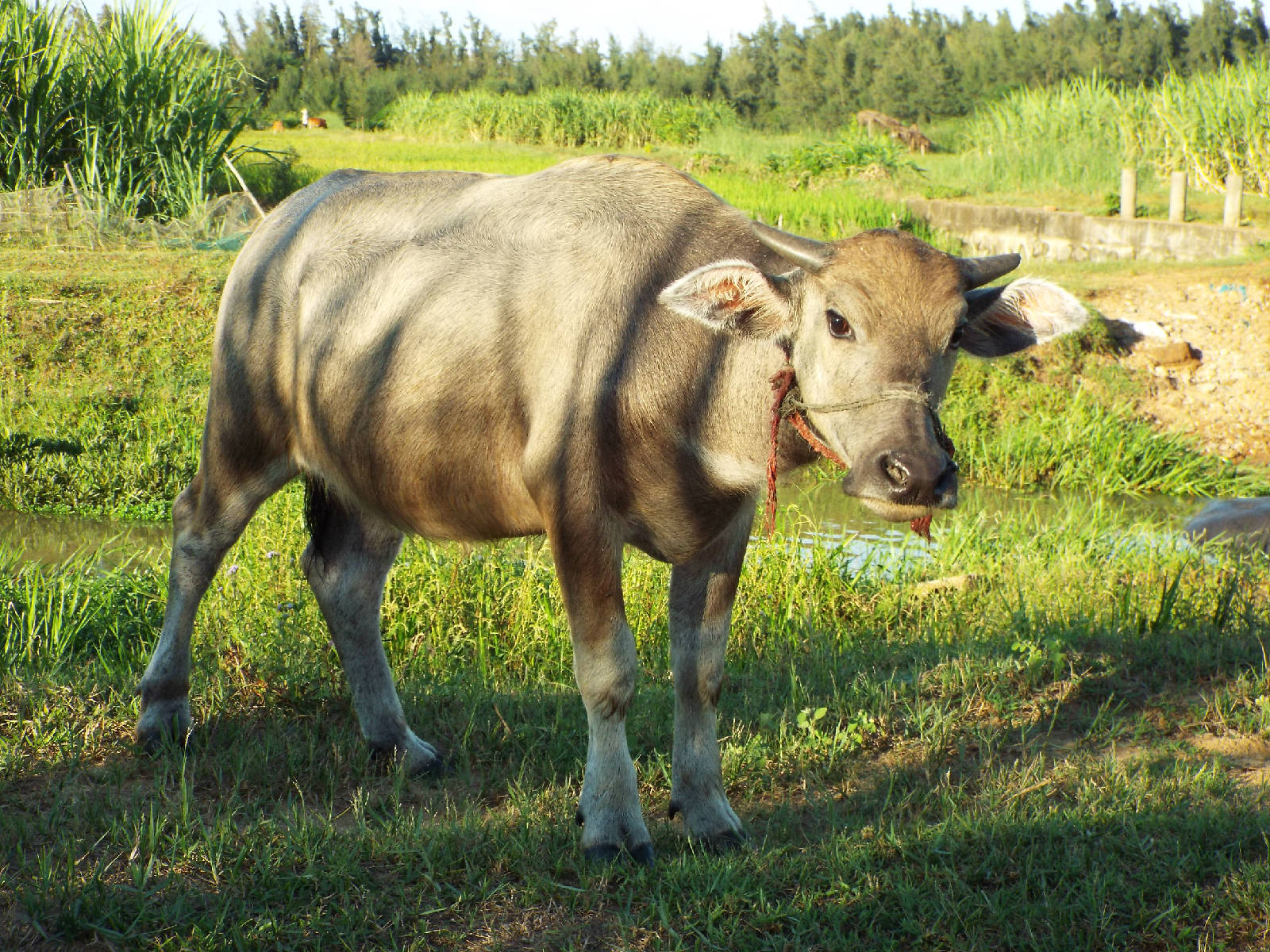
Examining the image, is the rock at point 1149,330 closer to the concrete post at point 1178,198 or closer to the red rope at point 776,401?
the concrete post at point 1178,198

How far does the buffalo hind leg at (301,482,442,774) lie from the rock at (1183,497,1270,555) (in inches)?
178

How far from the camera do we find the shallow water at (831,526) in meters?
6.28

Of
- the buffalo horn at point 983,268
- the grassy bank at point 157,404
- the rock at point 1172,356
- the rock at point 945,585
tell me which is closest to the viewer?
the buffalo horn at point 983,268

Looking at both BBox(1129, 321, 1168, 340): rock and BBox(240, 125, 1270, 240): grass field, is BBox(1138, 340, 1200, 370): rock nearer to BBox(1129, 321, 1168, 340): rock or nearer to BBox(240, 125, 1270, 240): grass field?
BBox(1129, 321, 1168, 340): rock

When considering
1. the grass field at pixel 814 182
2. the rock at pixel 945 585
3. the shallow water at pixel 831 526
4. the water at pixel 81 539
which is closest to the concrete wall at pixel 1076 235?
the grass field at pixel 814 182

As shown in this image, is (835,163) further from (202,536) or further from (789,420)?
(789,420)

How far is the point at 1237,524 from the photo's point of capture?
683 centimetres

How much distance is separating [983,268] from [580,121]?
2393cm

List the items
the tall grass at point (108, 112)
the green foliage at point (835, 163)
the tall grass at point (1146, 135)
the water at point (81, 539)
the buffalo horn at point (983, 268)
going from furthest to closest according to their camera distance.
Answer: the green foliage at point (835, 163) < the tall grass at point (1146, 135) < the tall grass at point (108, 112) < the water at point (81, 539) < the buffalo horn at point (983, 268)

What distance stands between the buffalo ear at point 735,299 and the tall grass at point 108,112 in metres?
9.36

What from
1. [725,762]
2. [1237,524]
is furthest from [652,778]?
[1237,524]

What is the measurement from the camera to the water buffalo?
9.02 ft

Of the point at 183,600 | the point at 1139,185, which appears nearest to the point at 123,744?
the point at 183,600

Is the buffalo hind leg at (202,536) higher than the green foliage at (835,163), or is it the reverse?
the green foliage at (835,163)
